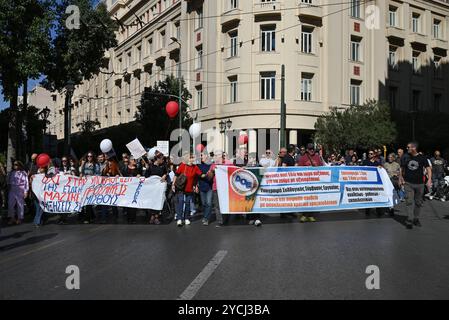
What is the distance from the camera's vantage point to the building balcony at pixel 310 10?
32.7m

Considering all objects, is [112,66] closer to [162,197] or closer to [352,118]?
[352,118]

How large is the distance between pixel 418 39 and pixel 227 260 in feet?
128

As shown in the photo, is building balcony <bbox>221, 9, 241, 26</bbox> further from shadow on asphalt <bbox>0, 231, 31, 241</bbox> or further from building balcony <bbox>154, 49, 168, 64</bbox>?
shadow on asphalt <bbox>0, 231, 31, 241</bbox>

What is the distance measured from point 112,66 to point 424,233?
5681 centimetres

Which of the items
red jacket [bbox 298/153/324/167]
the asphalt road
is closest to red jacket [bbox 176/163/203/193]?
the asphalt road

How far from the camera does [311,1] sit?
110 ft

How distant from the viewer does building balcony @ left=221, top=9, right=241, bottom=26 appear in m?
33.8

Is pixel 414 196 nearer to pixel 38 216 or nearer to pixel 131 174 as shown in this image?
pixel 131 174

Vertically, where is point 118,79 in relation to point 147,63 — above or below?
above

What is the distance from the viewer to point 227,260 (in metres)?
7.37

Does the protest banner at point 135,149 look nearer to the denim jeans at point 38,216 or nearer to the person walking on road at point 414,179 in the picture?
the denim jeans at point 38,216

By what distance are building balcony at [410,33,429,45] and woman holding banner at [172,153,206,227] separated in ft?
113

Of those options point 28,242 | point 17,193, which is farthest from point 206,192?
point 17,193
